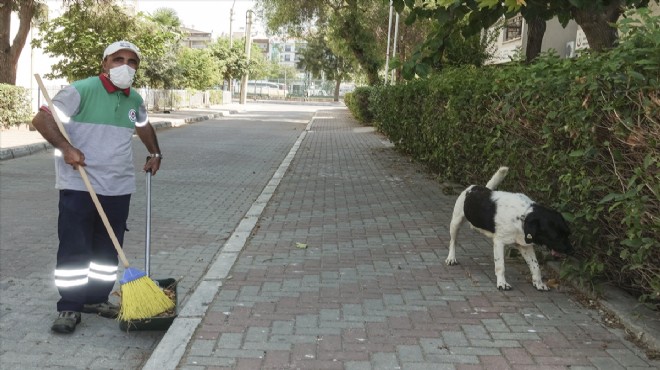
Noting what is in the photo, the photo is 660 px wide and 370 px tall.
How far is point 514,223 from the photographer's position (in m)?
4.81

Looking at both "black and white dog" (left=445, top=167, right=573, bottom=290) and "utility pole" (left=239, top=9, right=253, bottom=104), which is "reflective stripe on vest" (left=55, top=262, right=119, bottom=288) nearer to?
"black and white dog" (left=445, top=167, right=573, bottom=290)

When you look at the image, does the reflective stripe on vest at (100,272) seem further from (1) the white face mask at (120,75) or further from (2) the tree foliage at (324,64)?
(2) the tree foliage at (324,64)

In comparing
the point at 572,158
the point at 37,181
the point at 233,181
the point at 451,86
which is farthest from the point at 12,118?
the point at 572,158

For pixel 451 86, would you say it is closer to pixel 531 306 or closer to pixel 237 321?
pixel 531 306

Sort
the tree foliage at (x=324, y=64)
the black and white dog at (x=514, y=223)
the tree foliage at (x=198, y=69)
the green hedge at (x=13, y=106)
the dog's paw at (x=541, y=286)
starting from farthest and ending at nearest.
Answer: the tree foliage at (x=324, y=64) → the tree foliage at (x=198, y=69) → the green hedge at (x=13, y=106) → the dog's paw at (x=541, y=286) → the black and white dog at (x=514, y=223)

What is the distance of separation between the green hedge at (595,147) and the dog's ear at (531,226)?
27 cm

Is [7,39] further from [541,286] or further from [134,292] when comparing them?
[541,286]

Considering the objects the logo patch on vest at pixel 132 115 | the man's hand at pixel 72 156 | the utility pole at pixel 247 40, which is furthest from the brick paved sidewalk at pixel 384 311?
the utility pole at pixel 247 40

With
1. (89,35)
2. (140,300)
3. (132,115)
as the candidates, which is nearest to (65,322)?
(140,300)

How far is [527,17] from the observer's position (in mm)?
6824

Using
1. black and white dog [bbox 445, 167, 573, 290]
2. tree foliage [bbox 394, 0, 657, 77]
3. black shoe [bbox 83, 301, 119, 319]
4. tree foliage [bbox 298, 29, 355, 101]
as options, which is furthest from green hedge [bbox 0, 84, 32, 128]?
tree foliage [bbox 298, 29, 355, 101]

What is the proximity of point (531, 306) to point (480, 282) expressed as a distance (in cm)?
64

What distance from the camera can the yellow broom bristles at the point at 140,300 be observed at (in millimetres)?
4047

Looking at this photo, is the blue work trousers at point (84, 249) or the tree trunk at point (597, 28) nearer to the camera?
the blue work trousers at point (84, 249)
